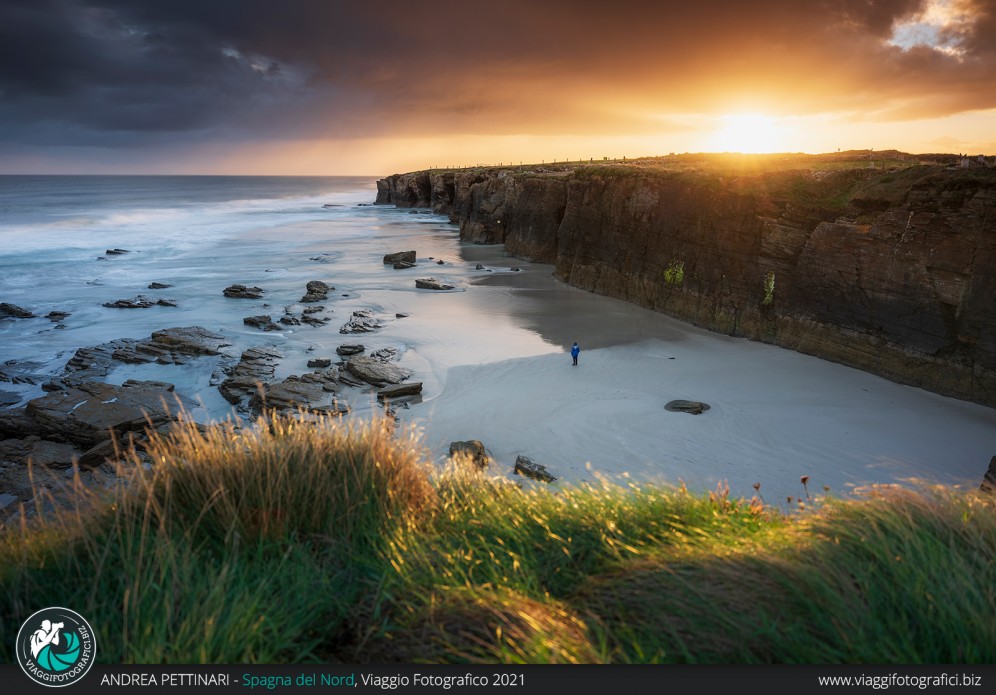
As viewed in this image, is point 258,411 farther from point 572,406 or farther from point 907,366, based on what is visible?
point 907,366

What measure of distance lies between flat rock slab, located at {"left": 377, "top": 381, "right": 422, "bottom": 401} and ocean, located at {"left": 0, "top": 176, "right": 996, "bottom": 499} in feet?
1.15

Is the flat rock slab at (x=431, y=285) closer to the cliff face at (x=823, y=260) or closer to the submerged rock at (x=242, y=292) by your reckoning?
the cliff face at (x=823, y=260)

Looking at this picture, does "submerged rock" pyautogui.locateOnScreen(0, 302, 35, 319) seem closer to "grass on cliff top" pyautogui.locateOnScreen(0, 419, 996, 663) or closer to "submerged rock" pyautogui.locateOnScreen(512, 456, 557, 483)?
"submerged rock" pyautogui.locateOnScreen(512, 456, 557, 483)

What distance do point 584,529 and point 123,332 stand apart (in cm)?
2192

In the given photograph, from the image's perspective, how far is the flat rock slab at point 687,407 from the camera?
42.0 ft

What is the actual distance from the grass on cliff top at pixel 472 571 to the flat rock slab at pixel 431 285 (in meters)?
23.7

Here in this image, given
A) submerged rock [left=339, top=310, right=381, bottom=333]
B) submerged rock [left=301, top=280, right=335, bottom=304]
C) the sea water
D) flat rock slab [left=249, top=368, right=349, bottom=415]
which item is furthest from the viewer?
submerged rock [left=301, top=280, right=335, bottom=304]

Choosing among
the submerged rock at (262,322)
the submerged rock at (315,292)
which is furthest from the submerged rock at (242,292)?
the submerged rock at (262,322)

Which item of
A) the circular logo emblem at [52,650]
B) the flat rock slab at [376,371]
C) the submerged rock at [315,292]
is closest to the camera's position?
the circular logo emblem at [52,650]

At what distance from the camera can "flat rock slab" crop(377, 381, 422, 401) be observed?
45.9ft

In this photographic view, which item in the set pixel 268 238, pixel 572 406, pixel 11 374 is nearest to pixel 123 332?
pixel 11 374

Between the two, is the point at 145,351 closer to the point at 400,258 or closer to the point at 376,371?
the point at 376,371

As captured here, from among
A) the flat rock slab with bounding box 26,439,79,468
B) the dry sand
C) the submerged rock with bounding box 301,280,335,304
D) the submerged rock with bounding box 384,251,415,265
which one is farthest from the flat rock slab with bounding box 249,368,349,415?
the submerged rock with bounding box 384,251,415,265

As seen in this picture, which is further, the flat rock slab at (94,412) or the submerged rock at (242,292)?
the submerged rock at (242,292)
